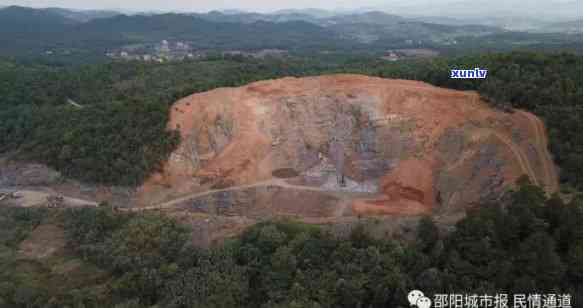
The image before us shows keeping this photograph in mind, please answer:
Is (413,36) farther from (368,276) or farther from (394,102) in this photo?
(368,276)

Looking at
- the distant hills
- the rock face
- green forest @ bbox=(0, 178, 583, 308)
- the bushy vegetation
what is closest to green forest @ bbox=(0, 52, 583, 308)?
green forest @ bbox=(0, 178, 583, 308)

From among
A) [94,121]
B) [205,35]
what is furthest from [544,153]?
[205,35]

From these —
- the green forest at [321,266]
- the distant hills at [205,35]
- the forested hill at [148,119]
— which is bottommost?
the green forest at [321,266]

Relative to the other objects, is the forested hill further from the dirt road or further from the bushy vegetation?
the dirt road

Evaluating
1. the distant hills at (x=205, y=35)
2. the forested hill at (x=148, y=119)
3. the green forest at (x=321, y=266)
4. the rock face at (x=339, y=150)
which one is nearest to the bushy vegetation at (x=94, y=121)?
the forested hill at (x=148, y=119)

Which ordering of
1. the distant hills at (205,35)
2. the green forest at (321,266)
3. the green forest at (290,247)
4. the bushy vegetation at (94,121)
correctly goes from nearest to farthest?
1. the green forest at (321,266)
2. the green forest at (290,247)
3. the bushy vegetation at (94,121)
4. the distant hills at (205,35)

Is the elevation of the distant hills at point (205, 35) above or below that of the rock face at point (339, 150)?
above

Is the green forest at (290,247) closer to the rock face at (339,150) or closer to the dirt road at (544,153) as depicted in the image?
the dirt road at (544,153)
